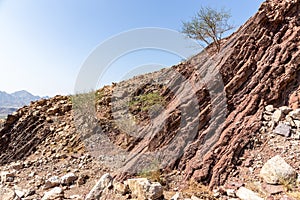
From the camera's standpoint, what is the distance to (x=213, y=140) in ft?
17.0

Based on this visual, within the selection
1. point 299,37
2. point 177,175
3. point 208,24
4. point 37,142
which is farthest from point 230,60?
point 37,142

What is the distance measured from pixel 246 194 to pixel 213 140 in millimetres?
1455

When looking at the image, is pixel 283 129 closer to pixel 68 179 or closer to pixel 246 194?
pixel 246 194

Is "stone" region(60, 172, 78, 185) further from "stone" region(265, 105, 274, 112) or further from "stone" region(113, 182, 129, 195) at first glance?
"stone" region(265, 105, 274, 112)

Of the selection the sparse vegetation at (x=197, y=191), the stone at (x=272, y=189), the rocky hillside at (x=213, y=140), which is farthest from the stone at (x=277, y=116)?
the sparse vegetation at (x=197, y=191)

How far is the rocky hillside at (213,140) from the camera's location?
14.6 ft

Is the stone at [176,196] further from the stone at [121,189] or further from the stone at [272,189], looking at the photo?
the stone at [272,189]

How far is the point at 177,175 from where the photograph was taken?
510 cm

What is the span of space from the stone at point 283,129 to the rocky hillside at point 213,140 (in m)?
0.02

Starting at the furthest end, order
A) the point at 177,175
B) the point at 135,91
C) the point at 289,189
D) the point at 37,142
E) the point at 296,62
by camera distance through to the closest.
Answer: the point at 135,91 < the point at 37,142 < the point at 296,62 < the point at 177,175 < the point at 289,189

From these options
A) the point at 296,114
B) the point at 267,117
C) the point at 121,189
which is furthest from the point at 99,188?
the point at 296,114

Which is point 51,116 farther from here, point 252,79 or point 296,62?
point 296,62

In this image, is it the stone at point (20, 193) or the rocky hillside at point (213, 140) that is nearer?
the rocky hillside at point (213, 140)

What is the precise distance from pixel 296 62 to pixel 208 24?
19.5ft
